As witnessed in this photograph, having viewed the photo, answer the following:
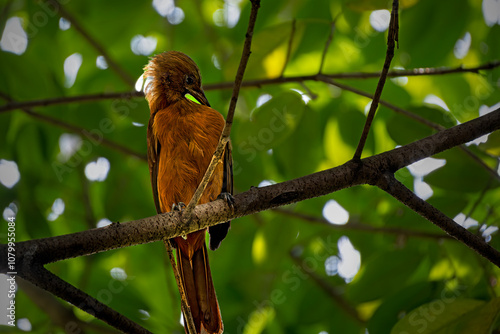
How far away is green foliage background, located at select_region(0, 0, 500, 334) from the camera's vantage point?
346 centimetres

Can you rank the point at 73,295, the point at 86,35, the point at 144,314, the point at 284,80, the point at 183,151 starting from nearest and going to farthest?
the point at 73,295
the point at 284,80
the point at 183,151
the point at 144,314
the point at 86,35

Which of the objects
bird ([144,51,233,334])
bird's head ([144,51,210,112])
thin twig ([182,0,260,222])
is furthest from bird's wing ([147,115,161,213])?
thin twig ([182,0,260,222])

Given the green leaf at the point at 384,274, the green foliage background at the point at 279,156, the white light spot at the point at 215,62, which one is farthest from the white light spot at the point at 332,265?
the white light spot at the point at 215,62

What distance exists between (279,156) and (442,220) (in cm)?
148

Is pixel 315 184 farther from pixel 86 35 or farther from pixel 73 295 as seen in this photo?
pixel 86 35

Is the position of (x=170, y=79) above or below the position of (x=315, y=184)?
above

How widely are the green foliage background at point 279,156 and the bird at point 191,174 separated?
353 millimetres

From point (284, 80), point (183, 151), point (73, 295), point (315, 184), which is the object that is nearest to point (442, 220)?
point (315, 184)

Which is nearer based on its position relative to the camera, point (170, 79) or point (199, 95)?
point (199, 95)

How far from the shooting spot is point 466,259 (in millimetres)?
3510

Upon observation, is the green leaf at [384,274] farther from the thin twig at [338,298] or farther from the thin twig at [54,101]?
the thin twig at [54,101]

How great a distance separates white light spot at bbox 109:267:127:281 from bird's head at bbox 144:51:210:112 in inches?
59.7

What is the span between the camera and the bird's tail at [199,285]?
372 cm

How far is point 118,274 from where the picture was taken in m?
4.67
